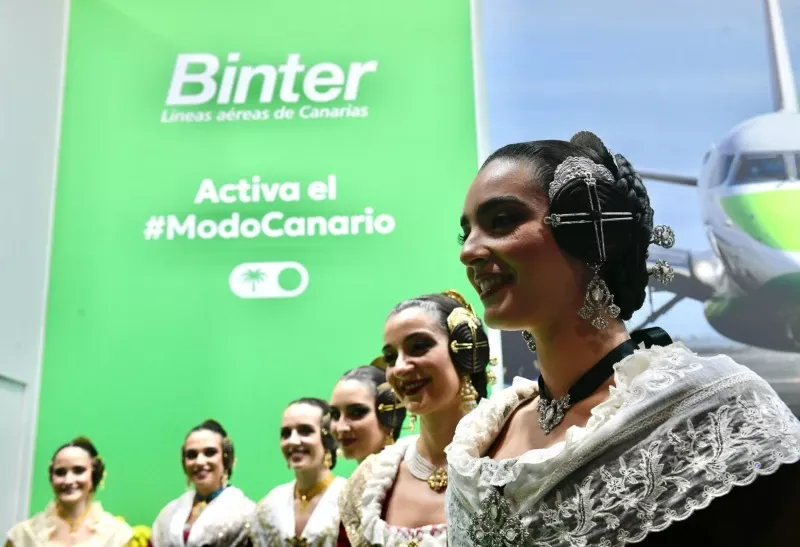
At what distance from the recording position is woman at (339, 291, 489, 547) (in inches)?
108

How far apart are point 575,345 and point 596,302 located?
10 cm

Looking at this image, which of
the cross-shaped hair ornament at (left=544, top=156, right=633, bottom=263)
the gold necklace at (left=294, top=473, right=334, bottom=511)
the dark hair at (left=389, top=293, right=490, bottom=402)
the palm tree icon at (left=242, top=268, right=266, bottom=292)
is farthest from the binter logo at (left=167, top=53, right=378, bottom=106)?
the cross-shaped hair ornament at (left=544, top=156, right=633, bottom=263)

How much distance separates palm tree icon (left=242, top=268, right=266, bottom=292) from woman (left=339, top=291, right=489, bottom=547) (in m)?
3.62

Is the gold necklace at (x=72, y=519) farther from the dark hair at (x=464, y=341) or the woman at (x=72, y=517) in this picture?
the dark hair at (x=464, y=341)

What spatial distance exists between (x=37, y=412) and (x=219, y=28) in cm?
321

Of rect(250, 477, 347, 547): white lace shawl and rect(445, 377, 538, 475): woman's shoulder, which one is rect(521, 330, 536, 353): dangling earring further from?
rect(250, 477, 347, 547): white lace shawl

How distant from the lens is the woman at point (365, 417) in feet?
13.4

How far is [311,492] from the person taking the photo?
15.0ft

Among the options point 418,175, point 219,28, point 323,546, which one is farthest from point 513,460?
point 219,28

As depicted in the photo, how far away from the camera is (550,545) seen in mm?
1607

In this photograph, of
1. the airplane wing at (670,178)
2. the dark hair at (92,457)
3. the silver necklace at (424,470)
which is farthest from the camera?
the airplane wing at (670,178)

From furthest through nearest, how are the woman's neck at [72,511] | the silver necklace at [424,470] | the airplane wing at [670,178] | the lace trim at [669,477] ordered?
the airplane wing at [670,178] < the woman's neck at [72,511] < the silver necklace at [424,470] < the lace trim at [669,477]

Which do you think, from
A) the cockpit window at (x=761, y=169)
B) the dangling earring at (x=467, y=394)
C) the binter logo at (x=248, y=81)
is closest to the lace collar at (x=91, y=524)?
the binter logo at (x=248, y=81)

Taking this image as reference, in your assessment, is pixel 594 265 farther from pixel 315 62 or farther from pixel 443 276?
pixel 315 62
